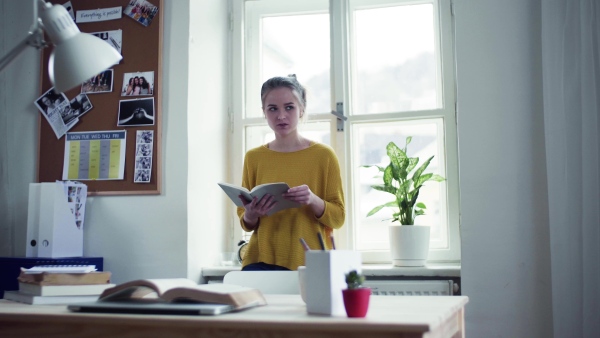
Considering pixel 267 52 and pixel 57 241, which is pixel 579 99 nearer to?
pixel 267 52

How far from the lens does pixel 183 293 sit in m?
1.38

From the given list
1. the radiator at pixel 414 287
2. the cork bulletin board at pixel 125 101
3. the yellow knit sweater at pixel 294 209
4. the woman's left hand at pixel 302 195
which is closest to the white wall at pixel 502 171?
the radiator at pixel 414 287

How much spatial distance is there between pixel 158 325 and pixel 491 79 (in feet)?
6.54

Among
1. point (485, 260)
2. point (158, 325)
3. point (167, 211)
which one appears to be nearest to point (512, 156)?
point (485, 260)

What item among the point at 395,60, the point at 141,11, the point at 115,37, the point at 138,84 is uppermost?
the point at 141,11

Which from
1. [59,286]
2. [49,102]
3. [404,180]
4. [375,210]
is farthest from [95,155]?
[59,286]

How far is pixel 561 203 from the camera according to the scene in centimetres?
253

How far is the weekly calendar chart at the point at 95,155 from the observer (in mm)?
3133

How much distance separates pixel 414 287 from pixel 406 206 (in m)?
0.35

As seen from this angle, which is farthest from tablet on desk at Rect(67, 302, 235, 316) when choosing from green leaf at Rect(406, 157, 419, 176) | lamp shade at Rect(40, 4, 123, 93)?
green leaf at Rect(406, 157, 419, 176)

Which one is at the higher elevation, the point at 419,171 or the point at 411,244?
the point at 419,171

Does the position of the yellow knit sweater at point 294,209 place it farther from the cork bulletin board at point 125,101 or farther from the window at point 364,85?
the cork bulletin board at point 125,101

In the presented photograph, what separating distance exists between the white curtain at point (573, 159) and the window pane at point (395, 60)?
0.72 meters

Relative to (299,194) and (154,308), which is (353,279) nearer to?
(154,308)
